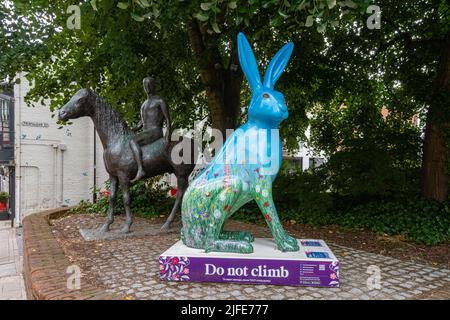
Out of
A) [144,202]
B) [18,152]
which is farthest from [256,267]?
[18,152]

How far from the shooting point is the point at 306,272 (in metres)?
3.59

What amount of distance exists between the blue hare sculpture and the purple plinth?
16 centimetres

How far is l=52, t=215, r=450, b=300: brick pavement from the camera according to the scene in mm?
3471

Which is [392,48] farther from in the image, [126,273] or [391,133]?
[126,273]

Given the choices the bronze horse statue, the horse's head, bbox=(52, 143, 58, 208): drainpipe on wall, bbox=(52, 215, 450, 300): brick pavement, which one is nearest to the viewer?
bbox=(52, 215, 450, 300): brick pavement

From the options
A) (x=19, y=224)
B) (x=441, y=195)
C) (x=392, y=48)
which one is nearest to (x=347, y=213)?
(x=441, y=195)

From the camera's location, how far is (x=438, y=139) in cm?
745

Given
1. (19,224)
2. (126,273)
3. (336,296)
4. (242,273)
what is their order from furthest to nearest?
1. (19,224)
2. (126,273)
3. (242,273)
4. (336,296)

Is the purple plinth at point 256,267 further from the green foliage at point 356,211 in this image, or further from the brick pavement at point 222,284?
the green foliage at point 356,211

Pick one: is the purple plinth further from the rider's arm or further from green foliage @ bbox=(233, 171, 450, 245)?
green foliage @ bbox=(233, 171, 450, 245)

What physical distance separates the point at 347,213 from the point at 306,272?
469cm

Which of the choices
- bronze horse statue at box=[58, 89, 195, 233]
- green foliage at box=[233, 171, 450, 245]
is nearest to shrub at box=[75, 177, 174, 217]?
green foliage at box=[233, 171, 450, 245]

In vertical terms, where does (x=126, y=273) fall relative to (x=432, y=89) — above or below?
below

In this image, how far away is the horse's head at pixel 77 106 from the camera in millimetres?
5676
